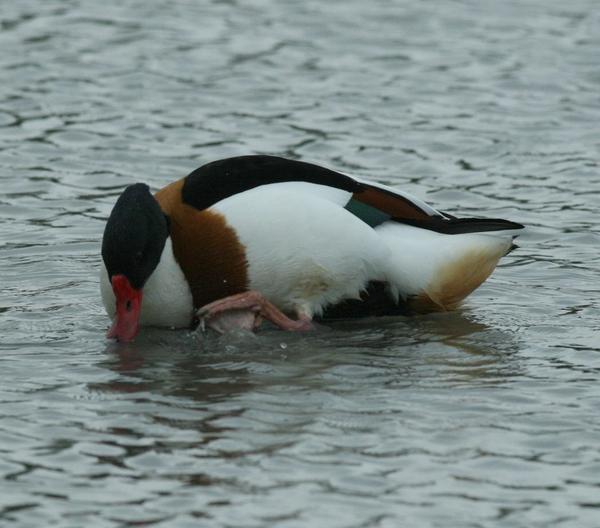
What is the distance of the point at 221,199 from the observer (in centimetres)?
799

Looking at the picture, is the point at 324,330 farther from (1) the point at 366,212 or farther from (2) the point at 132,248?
(2) the point at 132,248

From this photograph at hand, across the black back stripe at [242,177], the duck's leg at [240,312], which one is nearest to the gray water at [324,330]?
the duck's leg at [240,312]

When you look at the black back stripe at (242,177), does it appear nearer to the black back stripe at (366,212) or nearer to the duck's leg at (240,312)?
the black back stripe at (366,212)

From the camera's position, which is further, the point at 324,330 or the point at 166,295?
the point at 324,330

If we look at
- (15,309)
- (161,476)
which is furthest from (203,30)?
(161,476)

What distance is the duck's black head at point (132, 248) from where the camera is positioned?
781 cm

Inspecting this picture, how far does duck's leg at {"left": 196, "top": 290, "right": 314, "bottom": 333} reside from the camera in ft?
26.3

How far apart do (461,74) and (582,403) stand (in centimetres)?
785

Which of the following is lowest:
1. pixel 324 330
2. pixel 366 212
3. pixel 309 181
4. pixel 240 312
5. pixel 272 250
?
pixel 324 330

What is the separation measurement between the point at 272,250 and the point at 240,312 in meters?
0.36

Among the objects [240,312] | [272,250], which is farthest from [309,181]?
[240,312]

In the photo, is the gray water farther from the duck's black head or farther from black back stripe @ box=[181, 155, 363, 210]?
black back stripe @ box=[181, 155, 363, 210]

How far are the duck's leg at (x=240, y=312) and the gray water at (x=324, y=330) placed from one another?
14 cm

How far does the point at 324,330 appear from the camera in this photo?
859 cm
